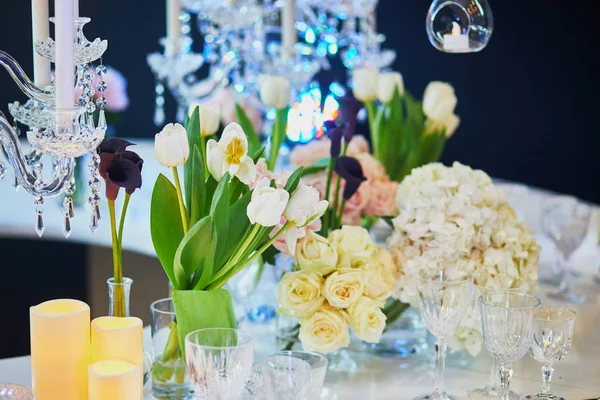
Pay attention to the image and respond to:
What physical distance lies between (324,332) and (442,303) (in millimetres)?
209

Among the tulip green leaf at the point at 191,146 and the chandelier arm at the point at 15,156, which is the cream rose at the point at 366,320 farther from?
the chandelier arm at the point at 15,156

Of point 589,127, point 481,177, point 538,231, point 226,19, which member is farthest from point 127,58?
point 481,177

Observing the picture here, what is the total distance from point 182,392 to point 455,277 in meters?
0.53

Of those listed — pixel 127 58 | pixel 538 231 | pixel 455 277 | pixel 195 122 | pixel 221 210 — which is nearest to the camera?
pixel 221 210

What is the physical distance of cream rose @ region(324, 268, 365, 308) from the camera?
→ 1.39m

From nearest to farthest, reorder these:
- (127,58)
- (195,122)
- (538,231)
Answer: (195,122) → (538,231) → (127,58)

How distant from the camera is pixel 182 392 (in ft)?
4.25

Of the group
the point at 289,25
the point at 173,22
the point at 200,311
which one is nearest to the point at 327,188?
the point at 200,311

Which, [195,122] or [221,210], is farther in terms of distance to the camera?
[195,122]

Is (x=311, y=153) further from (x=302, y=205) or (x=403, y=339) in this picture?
(x=302, y=205)

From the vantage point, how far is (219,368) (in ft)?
3.51

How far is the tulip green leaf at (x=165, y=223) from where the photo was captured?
1302 mm

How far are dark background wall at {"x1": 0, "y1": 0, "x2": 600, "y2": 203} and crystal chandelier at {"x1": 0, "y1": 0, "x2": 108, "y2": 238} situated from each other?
136 inches

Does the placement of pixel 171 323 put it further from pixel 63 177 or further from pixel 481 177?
pixel 481 177
